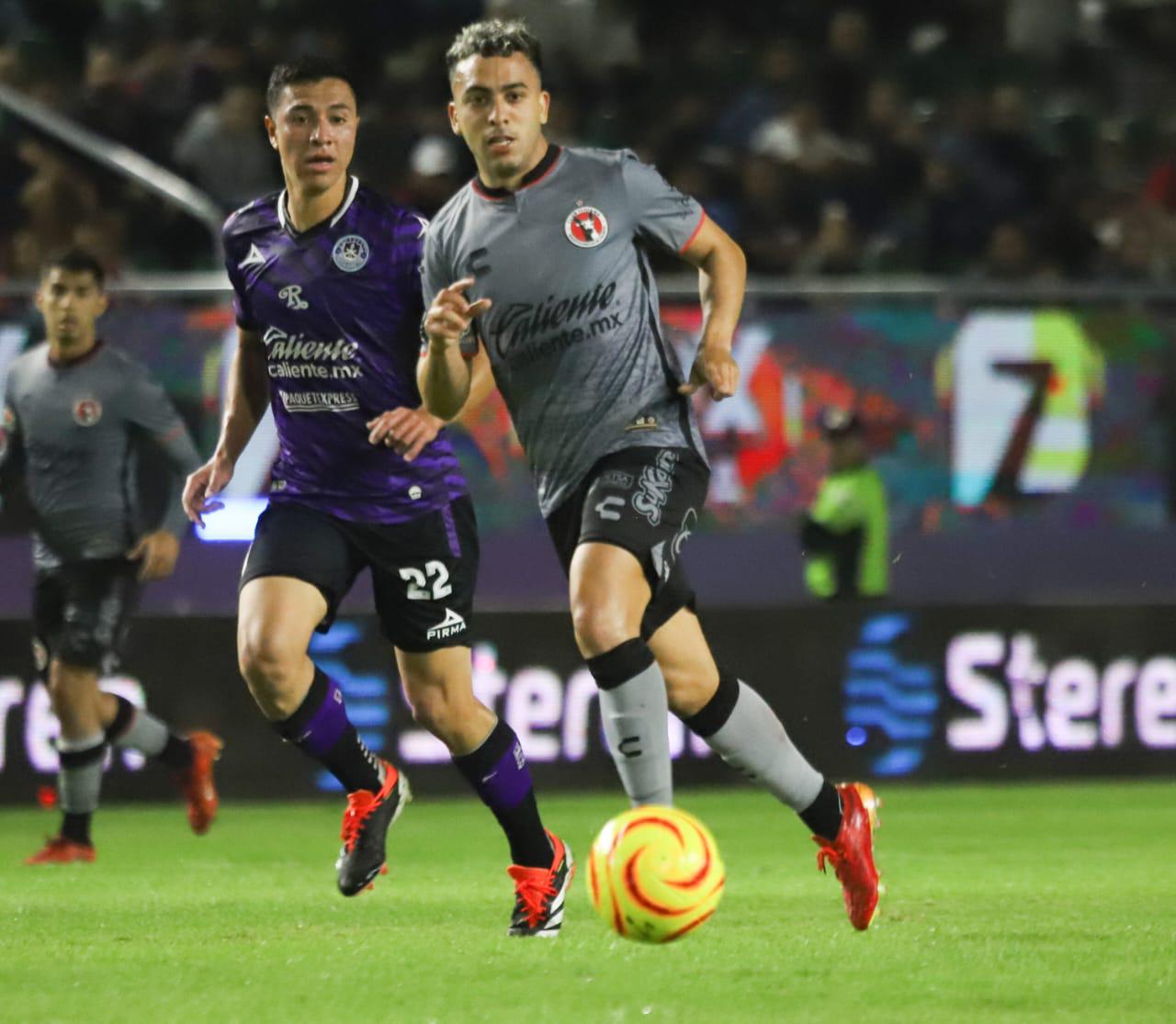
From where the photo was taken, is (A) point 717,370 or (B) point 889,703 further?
(B) point 889,703

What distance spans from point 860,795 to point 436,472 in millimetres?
1439

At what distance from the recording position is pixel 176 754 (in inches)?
347

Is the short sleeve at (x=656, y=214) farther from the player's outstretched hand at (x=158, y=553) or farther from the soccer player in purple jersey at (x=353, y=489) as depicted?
the player's outstretched hand at (x=158, y=553)

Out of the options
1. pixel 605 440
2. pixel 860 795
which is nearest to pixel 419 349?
pixel 605 440

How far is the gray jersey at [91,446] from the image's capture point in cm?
855

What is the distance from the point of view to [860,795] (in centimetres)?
590

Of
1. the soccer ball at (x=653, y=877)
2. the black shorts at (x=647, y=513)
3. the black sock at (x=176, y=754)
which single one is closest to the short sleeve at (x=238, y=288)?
the black shorts at (x=647, y=513)

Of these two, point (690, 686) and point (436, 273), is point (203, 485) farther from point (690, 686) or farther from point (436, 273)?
point (690, 686)

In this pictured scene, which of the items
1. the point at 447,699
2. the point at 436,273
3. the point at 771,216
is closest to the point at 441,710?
the point at 447,699

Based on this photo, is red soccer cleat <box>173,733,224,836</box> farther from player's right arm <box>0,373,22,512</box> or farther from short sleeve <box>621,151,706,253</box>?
short sleeve <box>621,151,706,253</box>

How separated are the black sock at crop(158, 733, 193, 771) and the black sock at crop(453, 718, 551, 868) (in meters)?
2.97

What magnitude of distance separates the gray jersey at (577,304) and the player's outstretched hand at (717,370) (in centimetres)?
28

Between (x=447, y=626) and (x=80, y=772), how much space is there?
2871 mm

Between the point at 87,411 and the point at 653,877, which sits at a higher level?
the point at 87,411
